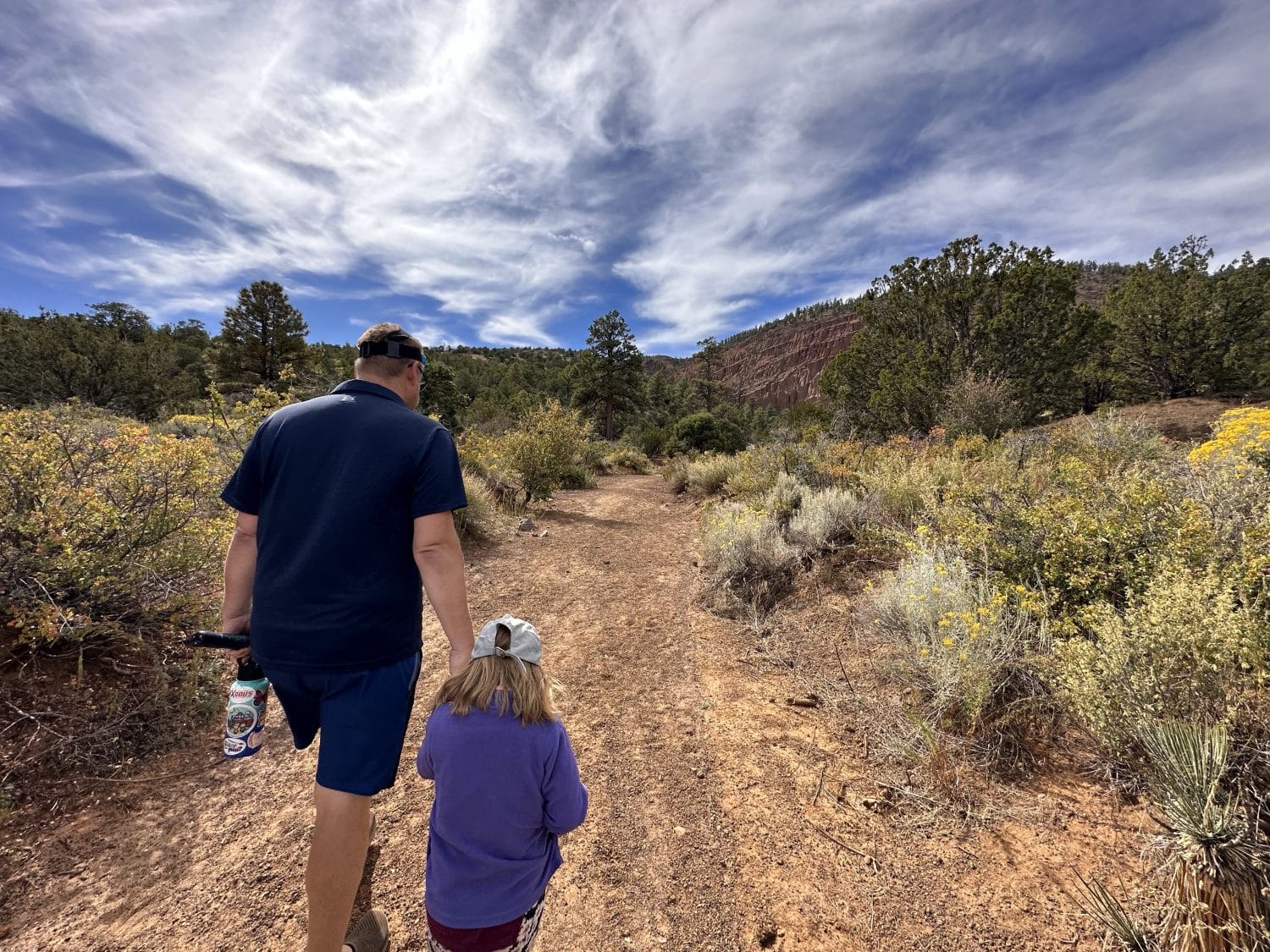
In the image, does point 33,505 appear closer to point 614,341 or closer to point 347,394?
point 347,394

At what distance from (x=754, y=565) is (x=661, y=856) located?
3369 mm

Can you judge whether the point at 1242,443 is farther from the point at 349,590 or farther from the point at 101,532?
the point at 101,532

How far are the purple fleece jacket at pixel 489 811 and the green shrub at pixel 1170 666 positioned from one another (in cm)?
246

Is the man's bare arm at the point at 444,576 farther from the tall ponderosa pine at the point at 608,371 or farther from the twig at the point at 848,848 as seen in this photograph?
the tall ponderosa pine at the point at 608,371

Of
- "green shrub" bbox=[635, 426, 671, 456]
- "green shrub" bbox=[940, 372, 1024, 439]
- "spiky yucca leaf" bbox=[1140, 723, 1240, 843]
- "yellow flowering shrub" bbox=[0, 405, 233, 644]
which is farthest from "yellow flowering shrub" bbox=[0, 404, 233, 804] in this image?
"green shrub" bbox=[635, 426, 671, 456]

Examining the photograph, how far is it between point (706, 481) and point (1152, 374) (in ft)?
56.0

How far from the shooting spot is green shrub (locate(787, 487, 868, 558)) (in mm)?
5340

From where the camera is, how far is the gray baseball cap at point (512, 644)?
1485 millimetres

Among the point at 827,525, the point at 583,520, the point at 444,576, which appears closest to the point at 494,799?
the point at 444,576

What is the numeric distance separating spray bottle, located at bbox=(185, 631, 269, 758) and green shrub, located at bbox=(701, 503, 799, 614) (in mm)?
3871

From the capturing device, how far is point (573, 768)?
1.48 metres

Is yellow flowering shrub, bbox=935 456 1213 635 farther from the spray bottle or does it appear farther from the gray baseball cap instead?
the spray bottle

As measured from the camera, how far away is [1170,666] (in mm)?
2137

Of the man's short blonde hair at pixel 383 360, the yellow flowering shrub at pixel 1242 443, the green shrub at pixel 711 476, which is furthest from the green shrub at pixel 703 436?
the man's short blonde hair at pixel 383 360
